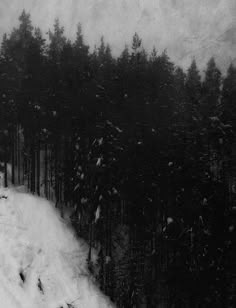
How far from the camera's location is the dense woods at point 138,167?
89.7 ft

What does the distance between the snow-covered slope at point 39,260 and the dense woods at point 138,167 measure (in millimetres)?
1675

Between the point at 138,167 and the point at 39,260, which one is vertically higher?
the point at 138,167

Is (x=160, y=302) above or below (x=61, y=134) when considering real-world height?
below

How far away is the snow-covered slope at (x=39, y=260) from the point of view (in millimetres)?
25359

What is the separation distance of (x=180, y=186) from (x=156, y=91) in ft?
41.4

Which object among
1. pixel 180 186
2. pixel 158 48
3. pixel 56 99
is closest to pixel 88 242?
pixel 180 186

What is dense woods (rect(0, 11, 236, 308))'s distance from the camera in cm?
2733

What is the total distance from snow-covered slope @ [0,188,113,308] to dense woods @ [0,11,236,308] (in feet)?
5.50

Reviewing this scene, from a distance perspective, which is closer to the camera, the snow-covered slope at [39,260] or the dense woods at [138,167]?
the snow-covered slope at [39,260]

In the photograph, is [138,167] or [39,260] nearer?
[39,260]

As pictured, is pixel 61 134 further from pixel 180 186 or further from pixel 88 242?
pixel 180 186

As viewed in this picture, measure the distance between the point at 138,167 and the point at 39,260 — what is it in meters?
9.75

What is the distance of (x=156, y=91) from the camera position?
38344mm

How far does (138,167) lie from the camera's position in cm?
3122
